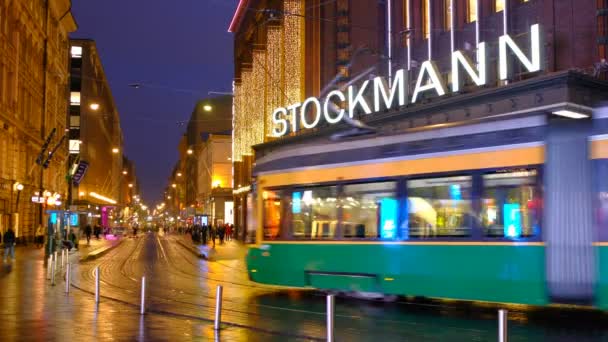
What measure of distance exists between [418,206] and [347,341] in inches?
151

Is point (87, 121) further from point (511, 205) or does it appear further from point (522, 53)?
point (511, 205)

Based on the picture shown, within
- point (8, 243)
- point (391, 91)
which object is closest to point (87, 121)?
point (8, 243)

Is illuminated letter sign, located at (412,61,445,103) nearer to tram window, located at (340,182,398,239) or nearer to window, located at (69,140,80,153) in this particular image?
tram window, located at (340,182,398,239)

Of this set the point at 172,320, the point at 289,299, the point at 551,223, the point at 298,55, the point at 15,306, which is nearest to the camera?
the point at 551,223

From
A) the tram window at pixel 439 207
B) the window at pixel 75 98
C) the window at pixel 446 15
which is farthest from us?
the window at pixel 75 98

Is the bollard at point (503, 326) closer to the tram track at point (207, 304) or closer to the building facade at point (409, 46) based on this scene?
the tram track at point (207, 304)

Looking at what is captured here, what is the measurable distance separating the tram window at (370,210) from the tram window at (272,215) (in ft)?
6.21

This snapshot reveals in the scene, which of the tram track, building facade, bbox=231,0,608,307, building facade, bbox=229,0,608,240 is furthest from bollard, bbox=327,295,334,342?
building facade, bbox=229,0,608,240

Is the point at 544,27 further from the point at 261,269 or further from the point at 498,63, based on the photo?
the point at 261,269

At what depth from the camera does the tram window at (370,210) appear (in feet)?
46.7

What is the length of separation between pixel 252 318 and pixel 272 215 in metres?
3.44

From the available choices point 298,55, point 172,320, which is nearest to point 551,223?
point 172,320

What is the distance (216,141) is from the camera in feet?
310

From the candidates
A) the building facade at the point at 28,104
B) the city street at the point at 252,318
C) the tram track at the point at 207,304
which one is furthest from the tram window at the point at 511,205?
the building facade at the point at 28,104
